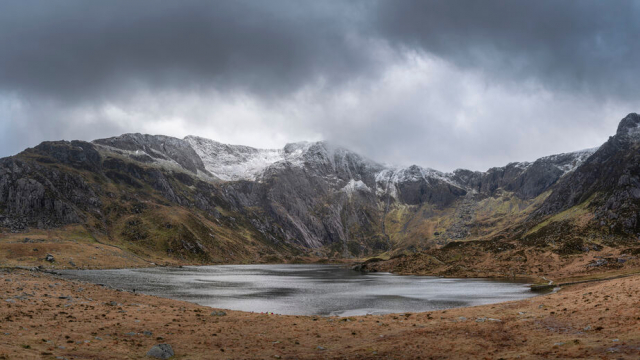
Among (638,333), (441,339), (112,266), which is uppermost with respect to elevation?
(638,333)

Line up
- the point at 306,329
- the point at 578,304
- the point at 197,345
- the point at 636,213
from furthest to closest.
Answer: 1. the point at 636,213
2. the point at 578,304
3. the point at 306,329
4. the point at 197,345

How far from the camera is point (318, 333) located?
3378cm

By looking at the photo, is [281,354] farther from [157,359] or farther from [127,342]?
[127,342]

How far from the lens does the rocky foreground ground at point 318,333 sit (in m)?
23.3

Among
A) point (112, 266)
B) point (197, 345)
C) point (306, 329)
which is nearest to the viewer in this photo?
point (197, 345)

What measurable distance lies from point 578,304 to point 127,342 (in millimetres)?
45307

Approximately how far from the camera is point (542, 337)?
27.8 meters

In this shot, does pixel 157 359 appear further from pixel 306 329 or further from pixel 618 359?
pixel 618 359

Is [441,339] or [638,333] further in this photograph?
[441,339]

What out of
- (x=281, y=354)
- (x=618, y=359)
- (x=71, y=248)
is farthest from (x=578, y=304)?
(x=71, y=248)

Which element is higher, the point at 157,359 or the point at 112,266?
the point at 157,359

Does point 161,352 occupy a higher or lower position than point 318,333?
higher

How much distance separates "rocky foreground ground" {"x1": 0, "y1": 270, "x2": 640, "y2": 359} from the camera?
23281 millimetres

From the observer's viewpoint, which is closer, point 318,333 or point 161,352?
point 161,352
